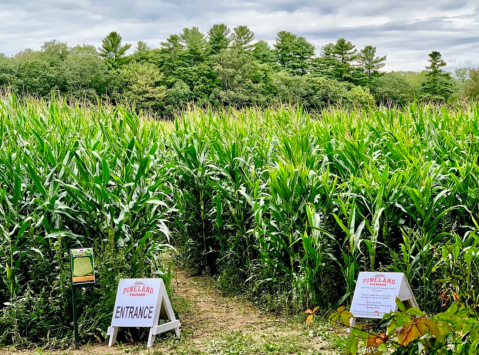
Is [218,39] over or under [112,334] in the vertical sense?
over

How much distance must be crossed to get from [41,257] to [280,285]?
2.29 m

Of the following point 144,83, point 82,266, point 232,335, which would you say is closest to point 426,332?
point 232,335

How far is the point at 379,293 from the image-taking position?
14.3ft

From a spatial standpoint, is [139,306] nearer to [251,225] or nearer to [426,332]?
[251,225]

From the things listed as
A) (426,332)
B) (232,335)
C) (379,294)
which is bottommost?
(232,335)

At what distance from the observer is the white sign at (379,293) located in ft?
14.2

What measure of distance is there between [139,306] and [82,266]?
0.58 meters

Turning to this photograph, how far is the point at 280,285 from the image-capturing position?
5387mm

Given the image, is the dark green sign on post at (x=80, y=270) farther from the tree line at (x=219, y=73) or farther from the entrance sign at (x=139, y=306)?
the tree line at (x=219, y=73)

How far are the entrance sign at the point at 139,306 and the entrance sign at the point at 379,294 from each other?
161 centimetres

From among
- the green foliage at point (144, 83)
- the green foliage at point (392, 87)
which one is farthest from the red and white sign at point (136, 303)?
the green foliage at point (392, 87)

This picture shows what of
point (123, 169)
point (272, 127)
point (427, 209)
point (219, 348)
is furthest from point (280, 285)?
point (272, 127)

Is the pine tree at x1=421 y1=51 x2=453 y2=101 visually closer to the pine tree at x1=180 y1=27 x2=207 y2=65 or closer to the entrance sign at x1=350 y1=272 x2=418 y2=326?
the pine tree at x1=180 y1=27 x2=207 y2=65

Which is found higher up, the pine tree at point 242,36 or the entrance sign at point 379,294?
the pine tree at point 242,36
